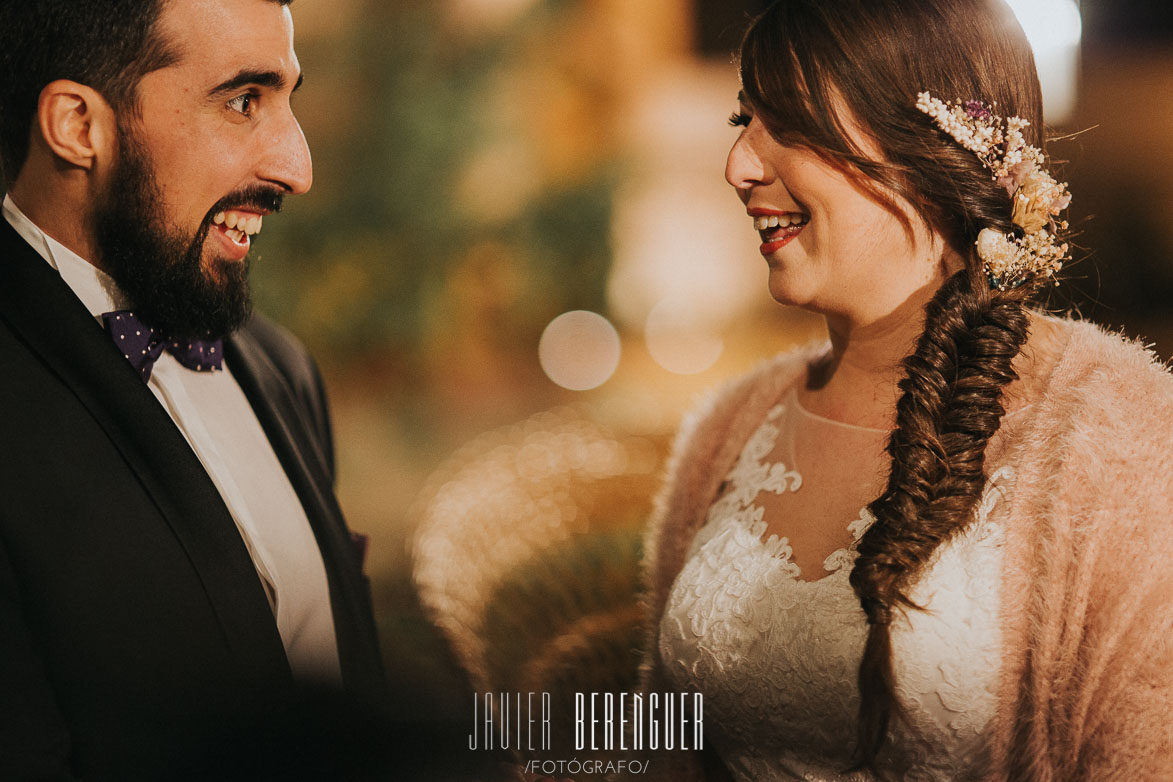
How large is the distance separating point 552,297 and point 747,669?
3.90 m

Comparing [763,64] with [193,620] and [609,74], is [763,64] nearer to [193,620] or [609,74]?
[193,620]

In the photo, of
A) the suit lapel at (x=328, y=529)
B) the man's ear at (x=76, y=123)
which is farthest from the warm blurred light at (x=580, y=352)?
the man's ear at (x=76, y=123)

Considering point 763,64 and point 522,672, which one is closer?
point 763,64

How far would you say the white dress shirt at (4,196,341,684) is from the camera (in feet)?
5.17

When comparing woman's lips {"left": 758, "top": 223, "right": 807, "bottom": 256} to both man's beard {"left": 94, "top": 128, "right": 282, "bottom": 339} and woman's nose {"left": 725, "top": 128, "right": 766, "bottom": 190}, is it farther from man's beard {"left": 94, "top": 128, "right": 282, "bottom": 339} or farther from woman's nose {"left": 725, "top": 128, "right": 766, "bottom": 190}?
man's beard {"left": 94, "top": 128, "right": 282, "bottom": 339}

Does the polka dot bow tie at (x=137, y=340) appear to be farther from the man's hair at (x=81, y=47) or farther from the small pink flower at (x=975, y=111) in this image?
the small pink flower at (x=975, y=111)

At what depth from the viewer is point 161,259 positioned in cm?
160

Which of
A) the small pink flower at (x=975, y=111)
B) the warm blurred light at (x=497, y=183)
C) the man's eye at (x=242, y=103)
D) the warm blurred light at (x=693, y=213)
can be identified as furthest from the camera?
the warm blurred light at (x=693, y=213)

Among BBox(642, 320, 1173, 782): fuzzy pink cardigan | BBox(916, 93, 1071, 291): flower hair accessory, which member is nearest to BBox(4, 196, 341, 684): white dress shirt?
BBox(642, 320, 1173, 782): fuzzy pink cardigan

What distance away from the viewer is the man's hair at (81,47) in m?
1.46

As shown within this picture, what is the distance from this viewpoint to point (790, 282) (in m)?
1.62

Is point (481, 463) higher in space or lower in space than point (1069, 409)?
lower

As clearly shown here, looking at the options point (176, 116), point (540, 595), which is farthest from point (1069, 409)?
point (540, 595)

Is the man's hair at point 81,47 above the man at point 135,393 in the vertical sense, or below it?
above
